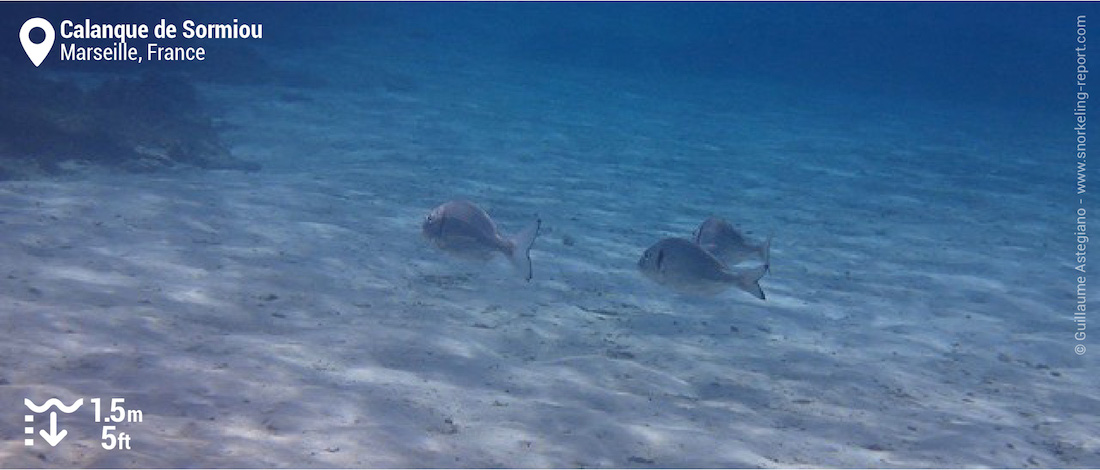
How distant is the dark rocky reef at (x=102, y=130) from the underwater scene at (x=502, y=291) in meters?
0.08

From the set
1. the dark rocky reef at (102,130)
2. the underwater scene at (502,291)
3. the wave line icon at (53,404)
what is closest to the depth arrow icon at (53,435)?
the underwater scene at (502,291)

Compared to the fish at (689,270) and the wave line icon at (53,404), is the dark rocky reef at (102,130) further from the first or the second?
the fish at (689,270)

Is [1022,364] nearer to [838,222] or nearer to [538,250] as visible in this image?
[538,250]

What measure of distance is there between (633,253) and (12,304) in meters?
6.63

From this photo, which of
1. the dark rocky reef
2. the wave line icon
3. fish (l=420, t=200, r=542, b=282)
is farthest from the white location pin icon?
the wave line icon

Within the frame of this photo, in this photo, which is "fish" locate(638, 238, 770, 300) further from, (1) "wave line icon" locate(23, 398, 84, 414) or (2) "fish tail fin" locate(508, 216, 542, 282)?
(1) "wave line icon" locate(23, 398, 84, 414)

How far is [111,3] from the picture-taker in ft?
84.5

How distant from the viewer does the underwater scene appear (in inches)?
206

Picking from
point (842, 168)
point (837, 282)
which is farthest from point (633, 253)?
point (842, 168)

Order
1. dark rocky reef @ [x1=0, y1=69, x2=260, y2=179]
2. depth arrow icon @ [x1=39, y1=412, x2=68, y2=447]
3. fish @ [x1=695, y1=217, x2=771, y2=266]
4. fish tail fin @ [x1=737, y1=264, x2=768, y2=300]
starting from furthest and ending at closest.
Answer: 1. dark rocky reef @ [x1=0, y1=69, x2=260, y2=179]
2. fish @ [x1=695, y1=217, x2=771, y2=266]
3. fish tail fin @ [x1=737, y1=264, x2=768, y2=300]
4. depth arrow icon @ [x1=39, y1=412, x2=68, y2=447]

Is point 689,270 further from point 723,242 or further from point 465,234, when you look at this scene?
point 465,234

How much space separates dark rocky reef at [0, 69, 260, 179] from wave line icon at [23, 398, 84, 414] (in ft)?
25.1

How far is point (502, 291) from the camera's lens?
845cm

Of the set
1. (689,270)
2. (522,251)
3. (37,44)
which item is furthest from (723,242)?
(37,44)
